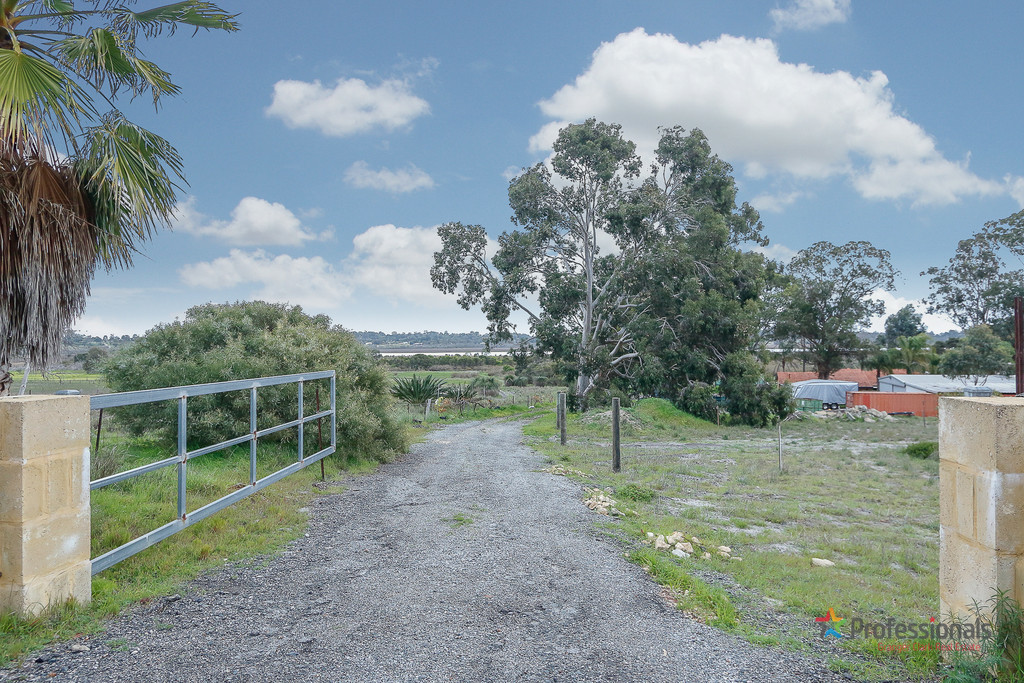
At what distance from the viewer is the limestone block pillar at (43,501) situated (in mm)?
3486

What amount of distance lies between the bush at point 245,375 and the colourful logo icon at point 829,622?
763 centimetres

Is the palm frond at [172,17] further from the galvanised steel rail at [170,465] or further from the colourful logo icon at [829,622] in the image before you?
the colourful logo icon at [829,622]

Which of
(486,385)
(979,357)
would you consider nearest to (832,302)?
(979,357)

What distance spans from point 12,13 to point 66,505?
519cm

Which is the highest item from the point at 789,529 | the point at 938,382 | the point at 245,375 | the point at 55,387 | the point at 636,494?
the point at 245,375

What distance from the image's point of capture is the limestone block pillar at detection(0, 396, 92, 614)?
349 cm

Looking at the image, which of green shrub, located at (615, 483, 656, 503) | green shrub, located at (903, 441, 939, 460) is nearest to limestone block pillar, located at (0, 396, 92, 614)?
green shrub, located at (615, 483, 656, 503)

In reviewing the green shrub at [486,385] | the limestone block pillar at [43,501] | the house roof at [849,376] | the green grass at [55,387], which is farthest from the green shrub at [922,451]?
the house roof at [849,376]

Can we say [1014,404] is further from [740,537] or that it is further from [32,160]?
[32,160]

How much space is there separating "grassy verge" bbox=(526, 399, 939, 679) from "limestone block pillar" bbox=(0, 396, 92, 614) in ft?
13.4

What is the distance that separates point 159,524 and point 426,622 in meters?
3.10

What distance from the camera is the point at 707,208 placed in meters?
26.3

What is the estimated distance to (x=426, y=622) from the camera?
386 centimetres

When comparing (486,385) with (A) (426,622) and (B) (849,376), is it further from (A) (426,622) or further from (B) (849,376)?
(B) (849,376)
